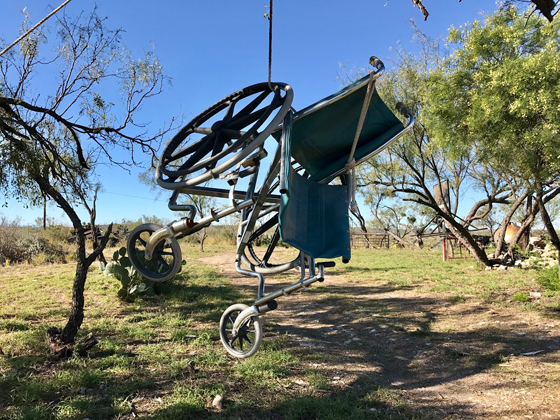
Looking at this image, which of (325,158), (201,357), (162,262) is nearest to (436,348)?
(201,357)

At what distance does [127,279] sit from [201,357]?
12.7 ft

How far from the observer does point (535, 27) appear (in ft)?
27.0

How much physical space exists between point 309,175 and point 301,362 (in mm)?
2511

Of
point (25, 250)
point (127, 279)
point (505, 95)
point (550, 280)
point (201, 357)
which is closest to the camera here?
point (201, 357)

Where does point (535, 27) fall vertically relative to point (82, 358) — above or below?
above

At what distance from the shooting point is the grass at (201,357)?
382cm

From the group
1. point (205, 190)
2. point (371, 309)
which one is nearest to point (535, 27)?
point (371, 309)

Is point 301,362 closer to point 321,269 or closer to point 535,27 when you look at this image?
point 321,269

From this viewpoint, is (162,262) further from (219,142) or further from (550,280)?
(550,280)

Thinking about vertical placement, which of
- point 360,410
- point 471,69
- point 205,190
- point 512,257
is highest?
point 471,69

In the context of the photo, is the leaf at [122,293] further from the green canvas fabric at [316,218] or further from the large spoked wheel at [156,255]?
the green canvas fabric at [316,218]

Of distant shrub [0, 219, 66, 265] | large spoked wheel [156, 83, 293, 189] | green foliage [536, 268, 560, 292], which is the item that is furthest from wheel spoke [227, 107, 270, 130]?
distant shrub [0, 219, 66, 265]

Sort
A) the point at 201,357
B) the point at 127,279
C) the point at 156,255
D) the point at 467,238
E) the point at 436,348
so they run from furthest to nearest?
the point at 467,238
the point at 127,279
the point at 436,348
the point at 201,357
the point at 156,255

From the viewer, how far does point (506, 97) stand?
7.27 m
